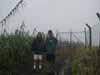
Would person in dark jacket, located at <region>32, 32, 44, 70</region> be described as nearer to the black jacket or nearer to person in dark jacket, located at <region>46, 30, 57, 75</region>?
the black jacket

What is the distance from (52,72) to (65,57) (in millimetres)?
1192

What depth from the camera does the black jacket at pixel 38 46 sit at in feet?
40.9

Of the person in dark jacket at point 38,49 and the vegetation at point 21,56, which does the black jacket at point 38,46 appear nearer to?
the person in dark jacket at point 38,49

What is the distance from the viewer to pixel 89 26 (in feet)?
37.8

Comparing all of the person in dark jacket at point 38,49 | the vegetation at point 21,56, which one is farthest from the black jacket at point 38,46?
the vegetation at point 21,56

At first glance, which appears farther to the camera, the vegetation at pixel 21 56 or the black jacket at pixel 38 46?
the black jacket at pixel 38 46

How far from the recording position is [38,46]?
12.6m

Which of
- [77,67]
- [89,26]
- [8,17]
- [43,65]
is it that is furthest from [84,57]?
[8,17]

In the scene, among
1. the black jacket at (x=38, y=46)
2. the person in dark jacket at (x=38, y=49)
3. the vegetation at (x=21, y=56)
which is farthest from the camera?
the black jacket at (x=38, y=46)

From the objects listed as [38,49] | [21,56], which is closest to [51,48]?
[38,49]

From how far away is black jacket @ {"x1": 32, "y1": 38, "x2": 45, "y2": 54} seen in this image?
12.5 metres

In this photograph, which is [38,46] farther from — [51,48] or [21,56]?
[21,56]

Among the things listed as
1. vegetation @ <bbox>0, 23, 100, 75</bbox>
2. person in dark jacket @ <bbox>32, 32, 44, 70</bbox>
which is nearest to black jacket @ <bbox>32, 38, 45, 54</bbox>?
person in dark jacket @ <bbox>32, 32, 44, 70</bbox>

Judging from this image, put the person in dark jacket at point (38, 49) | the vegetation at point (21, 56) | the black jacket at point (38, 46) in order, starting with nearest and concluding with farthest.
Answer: the vegetation at point (21, 56) → the person in dark jacket at point (38, 49) → the black jacket at point (38, 46)
